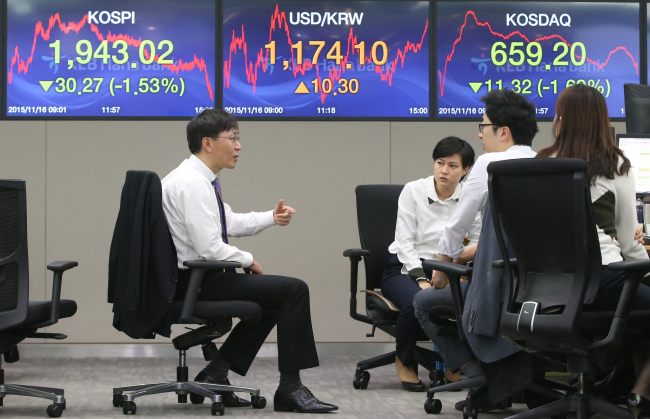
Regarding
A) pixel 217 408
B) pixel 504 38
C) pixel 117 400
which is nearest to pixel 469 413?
pixel 217 408

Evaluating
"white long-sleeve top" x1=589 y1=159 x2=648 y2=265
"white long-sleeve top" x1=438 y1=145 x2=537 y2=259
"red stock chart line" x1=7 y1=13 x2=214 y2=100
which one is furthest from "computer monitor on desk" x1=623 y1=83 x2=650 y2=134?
"red stock chart line" x1=7 y1=13 x2=214 y2=100

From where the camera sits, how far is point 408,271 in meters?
3.77

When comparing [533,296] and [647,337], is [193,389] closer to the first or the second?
[533,296]

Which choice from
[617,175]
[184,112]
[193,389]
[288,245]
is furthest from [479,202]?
[184,112]

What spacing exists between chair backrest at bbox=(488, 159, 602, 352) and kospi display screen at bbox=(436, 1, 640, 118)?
271 centimetres

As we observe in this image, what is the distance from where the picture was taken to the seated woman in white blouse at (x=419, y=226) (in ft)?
12.1

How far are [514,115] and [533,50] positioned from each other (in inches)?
87.1

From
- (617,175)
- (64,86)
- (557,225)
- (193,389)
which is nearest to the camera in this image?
(557,225)

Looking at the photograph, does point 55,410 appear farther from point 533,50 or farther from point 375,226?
point 533,50

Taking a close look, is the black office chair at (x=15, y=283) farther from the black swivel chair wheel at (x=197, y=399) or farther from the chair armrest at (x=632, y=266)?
the chair armrest at (x=632, y=266)

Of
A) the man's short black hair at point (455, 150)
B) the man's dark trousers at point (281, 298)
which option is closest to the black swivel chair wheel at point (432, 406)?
the man's dark trousers at point (281, 298)

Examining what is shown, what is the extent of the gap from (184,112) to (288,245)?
1067mm

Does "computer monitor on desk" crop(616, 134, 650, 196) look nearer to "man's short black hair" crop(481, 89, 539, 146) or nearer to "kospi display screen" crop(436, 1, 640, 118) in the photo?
"man's short black hair" crop(481, 89, 539, 146)

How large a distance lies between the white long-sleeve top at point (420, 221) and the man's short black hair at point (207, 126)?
98 cm
